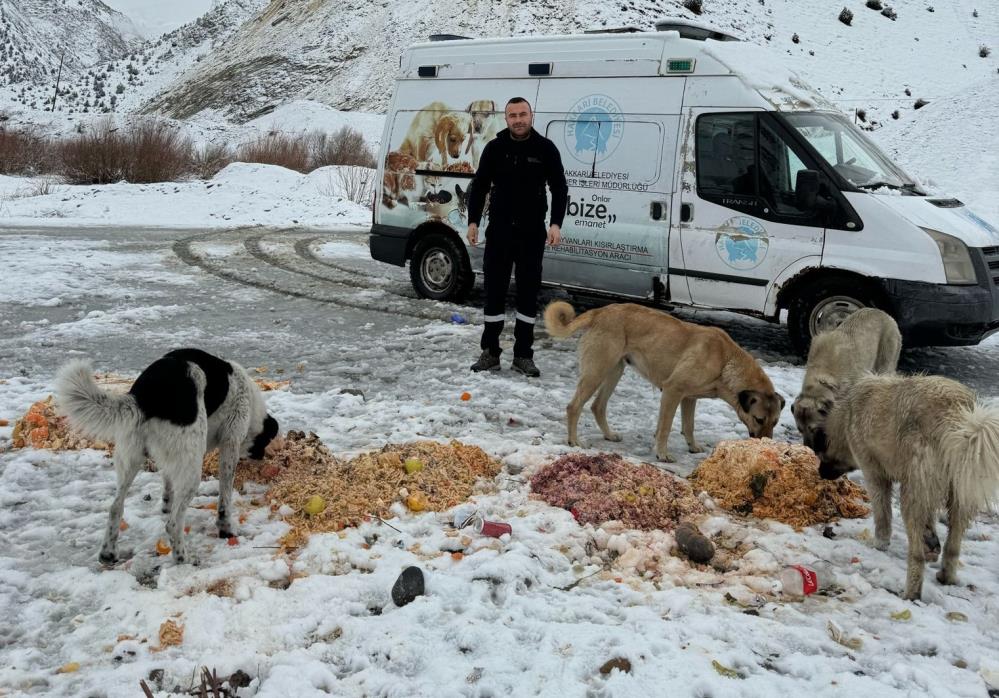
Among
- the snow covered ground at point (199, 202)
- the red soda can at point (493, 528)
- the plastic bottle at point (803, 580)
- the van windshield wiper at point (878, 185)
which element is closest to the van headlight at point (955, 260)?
the van windshield wiper at point (878, 185)

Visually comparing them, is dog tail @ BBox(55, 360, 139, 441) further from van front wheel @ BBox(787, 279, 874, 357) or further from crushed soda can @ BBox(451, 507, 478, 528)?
van front wheel @ BBox(787, 279, 874, 357)

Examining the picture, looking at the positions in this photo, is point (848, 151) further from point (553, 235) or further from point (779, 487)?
point (779, 487)

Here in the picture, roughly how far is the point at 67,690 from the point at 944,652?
11.5 ft

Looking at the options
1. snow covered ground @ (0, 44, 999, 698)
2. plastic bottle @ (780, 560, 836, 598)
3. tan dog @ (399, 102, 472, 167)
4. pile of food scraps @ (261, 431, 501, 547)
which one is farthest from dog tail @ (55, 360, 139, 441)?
tan dog @ (399, 102, 472, 167)

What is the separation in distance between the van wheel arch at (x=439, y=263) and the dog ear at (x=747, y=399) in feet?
17.3

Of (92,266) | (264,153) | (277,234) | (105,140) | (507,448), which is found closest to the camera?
(507,448)

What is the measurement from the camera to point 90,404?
3.61m

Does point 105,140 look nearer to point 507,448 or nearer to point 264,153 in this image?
point 264,153

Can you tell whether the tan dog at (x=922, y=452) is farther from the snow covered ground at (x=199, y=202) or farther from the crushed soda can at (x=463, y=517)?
the snow covered ground at (x=199, y=202)

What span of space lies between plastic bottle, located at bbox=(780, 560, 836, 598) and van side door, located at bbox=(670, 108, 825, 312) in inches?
173

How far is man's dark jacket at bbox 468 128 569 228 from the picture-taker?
7.14m

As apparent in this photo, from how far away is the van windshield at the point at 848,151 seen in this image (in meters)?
7.59

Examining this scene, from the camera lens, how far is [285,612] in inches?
136

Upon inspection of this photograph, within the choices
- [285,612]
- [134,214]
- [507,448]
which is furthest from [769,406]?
[134,214]
